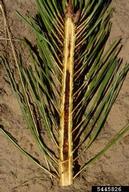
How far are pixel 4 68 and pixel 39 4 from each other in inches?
11.7

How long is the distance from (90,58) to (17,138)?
0.35 metres

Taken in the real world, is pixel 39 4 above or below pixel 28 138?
above

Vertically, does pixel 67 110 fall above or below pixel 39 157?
above

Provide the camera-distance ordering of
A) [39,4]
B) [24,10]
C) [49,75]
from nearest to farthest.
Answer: [39,4] < [49,75] < [24,10]

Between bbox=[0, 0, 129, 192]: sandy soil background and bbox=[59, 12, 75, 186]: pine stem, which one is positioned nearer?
bbox=[59, 12, 75, 186]: pine stem

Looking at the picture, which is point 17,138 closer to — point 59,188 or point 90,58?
point 59,188

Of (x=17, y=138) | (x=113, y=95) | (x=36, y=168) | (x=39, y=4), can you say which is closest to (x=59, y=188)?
(x=36, y=168)

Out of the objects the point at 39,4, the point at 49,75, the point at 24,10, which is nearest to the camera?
the point at 39,4

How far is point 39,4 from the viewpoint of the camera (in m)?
1.47

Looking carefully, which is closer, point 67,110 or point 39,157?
point 67,110

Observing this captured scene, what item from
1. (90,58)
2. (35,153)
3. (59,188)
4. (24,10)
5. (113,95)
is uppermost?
(24,10)

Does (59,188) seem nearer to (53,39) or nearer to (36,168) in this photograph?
(36,168)

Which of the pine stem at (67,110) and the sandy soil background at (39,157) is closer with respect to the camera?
the pine stem at (67,110)

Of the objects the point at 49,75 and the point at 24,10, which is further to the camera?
the point at 24,10
